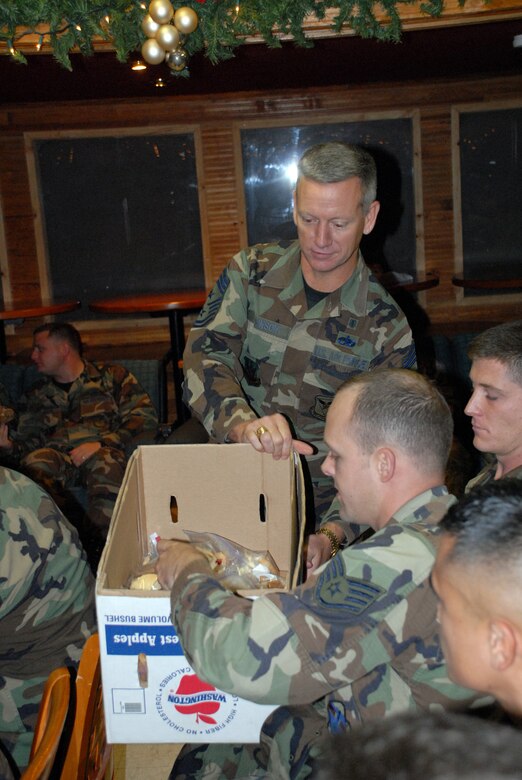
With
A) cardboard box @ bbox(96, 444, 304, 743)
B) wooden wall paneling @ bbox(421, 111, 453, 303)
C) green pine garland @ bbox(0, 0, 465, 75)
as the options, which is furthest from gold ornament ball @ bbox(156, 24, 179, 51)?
wooden wall paneling @ bbox(421, 111, 453, 303)

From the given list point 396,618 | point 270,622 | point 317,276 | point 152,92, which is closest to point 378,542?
point 396,618

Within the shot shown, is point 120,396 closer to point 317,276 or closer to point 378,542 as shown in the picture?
point 317,276

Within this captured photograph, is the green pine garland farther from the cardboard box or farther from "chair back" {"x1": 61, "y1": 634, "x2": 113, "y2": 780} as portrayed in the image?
"chair back" {"x1": 61, "y1": 634, "x2": 113, "y2": 780}

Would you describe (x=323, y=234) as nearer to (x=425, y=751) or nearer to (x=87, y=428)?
(x=425, y=751)

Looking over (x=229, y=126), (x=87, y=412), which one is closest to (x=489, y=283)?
(x=229, y=126)

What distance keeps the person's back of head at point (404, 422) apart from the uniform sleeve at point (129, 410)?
284cm

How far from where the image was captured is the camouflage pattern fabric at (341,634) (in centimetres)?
124

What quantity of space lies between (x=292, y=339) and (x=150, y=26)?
1324mm

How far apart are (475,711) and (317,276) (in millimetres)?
1353

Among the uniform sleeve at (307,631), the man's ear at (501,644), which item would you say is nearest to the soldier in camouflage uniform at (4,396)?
the uniform sleeve at (307,631)

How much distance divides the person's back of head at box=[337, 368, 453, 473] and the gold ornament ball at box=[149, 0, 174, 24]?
1.86 m

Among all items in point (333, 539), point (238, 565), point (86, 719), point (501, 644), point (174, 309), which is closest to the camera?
point (501, 644)

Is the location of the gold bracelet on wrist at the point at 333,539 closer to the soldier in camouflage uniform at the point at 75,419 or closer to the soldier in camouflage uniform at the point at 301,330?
the soldier in camouflage uniform at the point at 301,330

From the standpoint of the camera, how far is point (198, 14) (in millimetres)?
2916
